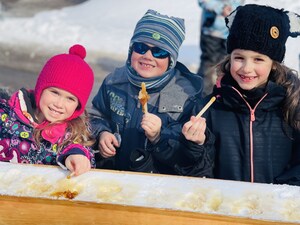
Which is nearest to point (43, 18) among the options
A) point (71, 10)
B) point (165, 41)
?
point (71, 10)

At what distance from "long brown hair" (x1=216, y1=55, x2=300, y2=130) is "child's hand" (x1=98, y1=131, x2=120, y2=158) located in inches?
22.7

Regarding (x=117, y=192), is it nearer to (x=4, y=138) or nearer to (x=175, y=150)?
(x=175, y=150)

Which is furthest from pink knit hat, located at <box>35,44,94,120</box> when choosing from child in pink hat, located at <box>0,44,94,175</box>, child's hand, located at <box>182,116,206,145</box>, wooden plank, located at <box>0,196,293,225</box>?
wooden plank, located at <box>0,196,293,225</box>

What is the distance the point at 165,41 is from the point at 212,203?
Answer: 51.9 inches

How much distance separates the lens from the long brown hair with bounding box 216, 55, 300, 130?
2900 mm

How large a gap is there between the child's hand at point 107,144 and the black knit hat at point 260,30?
67 cm

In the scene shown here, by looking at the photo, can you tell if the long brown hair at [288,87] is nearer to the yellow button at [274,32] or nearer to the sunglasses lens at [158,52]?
the yellow button at [274,32]

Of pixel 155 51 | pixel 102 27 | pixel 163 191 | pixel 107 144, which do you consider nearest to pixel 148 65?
pixel 155 51

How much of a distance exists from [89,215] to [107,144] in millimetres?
868

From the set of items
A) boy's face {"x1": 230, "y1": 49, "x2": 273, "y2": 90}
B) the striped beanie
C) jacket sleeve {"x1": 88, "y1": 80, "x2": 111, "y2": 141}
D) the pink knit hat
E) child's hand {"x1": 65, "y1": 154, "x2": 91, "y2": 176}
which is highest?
the striped beanie

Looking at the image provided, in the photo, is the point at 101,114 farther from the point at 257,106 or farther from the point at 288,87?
the point at 288,87

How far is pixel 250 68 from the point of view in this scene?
2846 mm

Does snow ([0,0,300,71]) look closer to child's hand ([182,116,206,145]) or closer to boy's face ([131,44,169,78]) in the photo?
boy's face ([131,44,169,78])

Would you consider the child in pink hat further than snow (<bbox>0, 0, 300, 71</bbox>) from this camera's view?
No
